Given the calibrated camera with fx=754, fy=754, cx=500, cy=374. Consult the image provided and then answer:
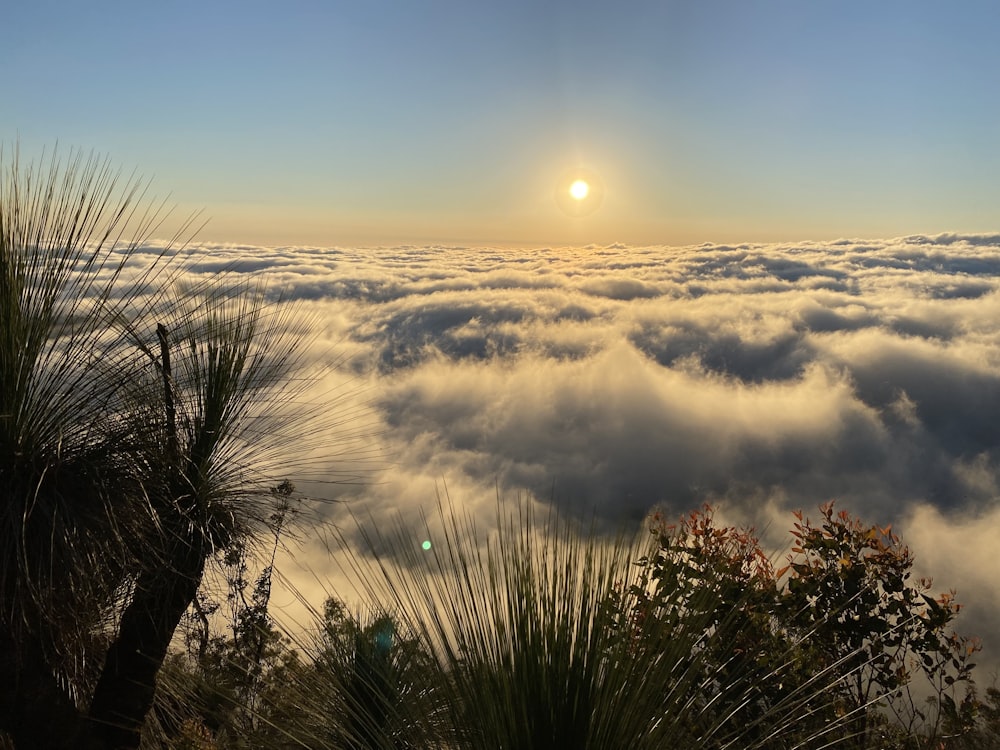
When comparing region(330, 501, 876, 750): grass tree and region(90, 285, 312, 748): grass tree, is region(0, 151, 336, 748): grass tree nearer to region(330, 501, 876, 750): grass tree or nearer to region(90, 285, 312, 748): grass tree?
region(90, 285, 312, 748): grass tree

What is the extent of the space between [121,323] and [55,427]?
68 cm

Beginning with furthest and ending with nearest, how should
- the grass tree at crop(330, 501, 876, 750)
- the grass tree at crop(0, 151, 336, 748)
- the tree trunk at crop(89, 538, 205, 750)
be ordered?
the tree trunk at crop(89, 538, 205, 750) < the grass tree at crop(0, 151, 336, 748) < the grass tree at crop(330, 501, 876, 750)

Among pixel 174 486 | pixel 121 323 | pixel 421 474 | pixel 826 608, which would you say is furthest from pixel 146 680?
pixel 421 474

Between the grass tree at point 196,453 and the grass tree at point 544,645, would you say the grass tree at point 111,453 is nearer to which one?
the grass tree at point 196,453

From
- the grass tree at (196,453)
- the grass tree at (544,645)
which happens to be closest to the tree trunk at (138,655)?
the grass tree at (196,453)

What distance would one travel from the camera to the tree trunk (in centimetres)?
477

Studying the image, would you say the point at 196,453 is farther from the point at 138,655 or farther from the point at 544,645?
the point at 544,645

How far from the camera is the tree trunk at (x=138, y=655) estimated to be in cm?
477

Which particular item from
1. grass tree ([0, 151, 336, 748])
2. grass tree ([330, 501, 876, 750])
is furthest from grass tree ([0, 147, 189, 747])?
grass tree ([330, 501, 876, 750])

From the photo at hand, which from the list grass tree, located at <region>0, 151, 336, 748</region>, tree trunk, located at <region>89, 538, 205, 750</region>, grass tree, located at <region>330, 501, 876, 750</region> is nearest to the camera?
grass tree, located at <region>330, 501, 876, 750</region>

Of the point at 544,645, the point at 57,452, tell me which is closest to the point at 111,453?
the point at 57,452

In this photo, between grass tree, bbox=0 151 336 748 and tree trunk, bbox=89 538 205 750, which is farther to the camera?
tree trunk, bbox=89 538 205 750

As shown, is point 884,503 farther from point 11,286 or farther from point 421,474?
point 11,286

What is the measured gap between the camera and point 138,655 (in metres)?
4.82
